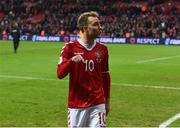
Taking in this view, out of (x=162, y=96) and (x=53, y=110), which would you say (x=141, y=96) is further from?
(x=53, y=110)

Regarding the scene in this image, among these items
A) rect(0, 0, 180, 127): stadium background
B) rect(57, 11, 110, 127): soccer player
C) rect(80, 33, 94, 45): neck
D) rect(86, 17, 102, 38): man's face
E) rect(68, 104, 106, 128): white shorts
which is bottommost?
rect(0, 0, 180, 127): stadium background

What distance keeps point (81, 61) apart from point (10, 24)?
190ft

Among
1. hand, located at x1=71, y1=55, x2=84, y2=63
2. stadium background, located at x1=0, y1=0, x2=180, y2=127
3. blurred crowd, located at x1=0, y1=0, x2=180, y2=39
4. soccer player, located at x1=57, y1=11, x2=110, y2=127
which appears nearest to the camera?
hand, located at x1=71, y1=55, x2=84, y2=63

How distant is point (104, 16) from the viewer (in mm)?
64312

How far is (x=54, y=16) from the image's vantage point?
64500 millimetres

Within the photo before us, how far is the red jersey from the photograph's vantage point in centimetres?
696

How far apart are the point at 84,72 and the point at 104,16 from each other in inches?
2270

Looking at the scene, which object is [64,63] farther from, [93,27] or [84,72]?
[93,27]

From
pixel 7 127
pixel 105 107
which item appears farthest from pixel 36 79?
pixel 105 107

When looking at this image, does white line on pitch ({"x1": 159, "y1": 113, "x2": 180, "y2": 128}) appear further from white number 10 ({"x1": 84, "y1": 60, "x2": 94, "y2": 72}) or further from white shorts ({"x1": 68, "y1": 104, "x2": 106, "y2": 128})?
white number 10 ({"x1": 84, "y1": 60, "x2": 94, "y2": 72})

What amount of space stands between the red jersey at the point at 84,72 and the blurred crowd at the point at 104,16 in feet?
145

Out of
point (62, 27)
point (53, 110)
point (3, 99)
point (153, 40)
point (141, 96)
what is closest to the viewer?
point (53, 110)

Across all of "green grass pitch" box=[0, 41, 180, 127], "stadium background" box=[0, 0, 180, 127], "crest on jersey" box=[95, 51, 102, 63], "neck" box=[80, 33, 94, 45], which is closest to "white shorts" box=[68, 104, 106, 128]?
"crest on jersey" box=[95, 51, 102, 63]

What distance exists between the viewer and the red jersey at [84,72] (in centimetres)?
696
